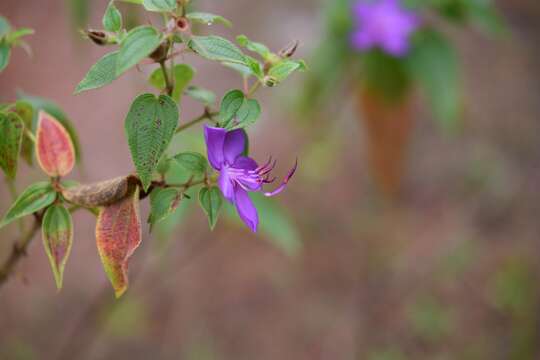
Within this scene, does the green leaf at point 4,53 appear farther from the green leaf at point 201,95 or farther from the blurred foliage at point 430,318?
the blurred foliage at point 430,318

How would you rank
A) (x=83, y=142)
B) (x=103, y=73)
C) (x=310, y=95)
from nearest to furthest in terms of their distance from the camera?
(x=103, y=73) → (x=310, y=95) → (x=83, y=142)

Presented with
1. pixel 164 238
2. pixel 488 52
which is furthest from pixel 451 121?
pixel 488 52

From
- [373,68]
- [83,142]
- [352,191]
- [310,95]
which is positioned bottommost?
[83,142]

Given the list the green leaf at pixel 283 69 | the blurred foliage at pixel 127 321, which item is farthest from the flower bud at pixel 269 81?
the blurred foliage at pixel 127 321

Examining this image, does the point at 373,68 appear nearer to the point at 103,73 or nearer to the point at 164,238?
the point at 164,238

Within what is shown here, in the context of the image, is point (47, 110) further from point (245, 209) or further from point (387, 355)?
point (387, 355)

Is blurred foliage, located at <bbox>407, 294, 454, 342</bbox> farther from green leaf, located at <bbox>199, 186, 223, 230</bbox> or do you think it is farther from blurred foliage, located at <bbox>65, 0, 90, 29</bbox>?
green leaf, located at <bbox>199, 186, 223, 230</bbox>
